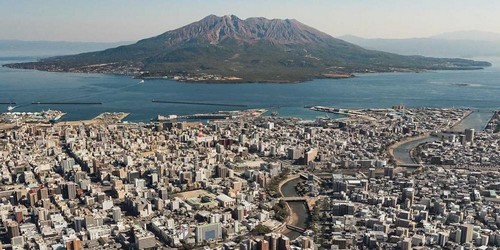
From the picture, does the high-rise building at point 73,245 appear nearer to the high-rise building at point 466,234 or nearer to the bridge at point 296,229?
the bridge at point 296,229

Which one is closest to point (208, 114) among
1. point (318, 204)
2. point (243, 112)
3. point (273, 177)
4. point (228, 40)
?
point (243, 112)

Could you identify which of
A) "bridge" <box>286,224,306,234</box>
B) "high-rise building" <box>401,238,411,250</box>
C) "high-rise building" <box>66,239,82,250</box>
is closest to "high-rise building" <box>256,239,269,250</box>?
"bridge" <box>286,224,306,234</box>

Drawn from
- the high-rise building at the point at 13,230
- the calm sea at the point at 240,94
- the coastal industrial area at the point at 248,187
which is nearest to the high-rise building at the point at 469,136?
the coastal industrial area at the point at 248,187

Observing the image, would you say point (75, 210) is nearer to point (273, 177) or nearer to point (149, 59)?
point (273, 177)

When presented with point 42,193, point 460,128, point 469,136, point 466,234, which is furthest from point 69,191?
point 460,128

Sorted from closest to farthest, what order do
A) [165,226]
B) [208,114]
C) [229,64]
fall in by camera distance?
1. [165,226]
2. [208,114]
3. [229,64]

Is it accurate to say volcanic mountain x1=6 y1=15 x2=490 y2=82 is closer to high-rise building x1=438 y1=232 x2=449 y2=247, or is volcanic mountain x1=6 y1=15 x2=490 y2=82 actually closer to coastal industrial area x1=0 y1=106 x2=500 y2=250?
coastal industrial area x1=0 y1=106 x2=500 y2=250
